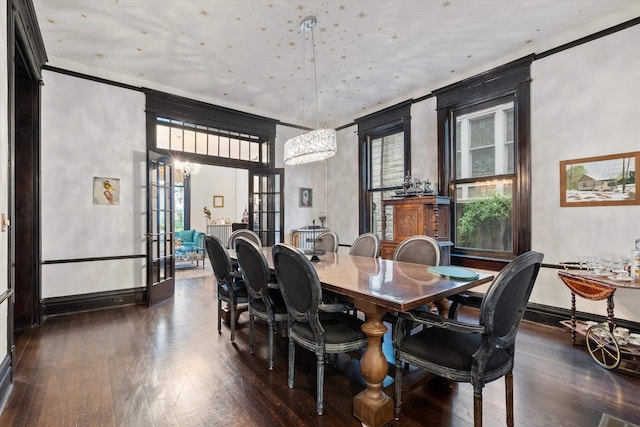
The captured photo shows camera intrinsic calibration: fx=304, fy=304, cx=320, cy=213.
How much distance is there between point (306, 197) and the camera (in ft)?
20.3

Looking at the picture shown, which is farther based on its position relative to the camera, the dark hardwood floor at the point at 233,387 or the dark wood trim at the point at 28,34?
the dark wood trim at the point at 28,34

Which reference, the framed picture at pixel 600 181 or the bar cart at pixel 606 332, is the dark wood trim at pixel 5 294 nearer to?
the bar cart at pixel 606 332

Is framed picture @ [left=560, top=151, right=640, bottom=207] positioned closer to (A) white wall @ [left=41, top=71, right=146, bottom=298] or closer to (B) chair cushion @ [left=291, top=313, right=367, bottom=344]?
(B) chair cushion @ [left=291, top=313, right=367, bottom=344]

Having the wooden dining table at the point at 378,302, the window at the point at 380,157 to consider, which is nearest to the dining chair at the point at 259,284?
the wooden dining table at the point at 378,302

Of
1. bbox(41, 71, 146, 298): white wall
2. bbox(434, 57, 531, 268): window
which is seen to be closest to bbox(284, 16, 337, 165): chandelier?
bbox(434, 57, 531, 268): window

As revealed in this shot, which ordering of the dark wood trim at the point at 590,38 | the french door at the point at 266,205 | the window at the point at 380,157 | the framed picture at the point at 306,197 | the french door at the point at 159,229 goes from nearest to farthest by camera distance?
the dark wood trim at the point at 590,38
the french door at the point at 159,229
the window at the point at 380,157
the french door at the point at 266,205
the framed picture at the point at 306,197

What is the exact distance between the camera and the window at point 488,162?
3559 millimetres

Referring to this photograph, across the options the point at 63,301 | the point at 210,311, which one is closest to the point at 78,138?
the point at 63,301

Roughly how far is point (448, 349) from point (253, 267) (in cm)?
149

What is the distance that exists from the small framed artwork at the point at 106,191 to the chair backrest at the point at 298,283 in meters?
3.26

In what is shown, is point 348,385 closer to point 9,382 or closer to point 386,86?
point 9,382

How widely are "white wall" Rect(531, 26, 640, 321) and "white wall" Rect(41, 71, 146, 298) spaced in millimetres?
5067

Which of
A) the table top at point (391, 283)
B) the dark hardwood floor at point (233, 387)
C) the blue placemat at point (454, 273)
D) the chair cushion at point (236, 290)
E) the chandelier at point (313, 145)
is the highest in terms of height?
the chandelier at point (313, 145)

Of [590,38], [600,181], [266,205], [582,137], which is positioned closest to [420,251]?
[600,181]
